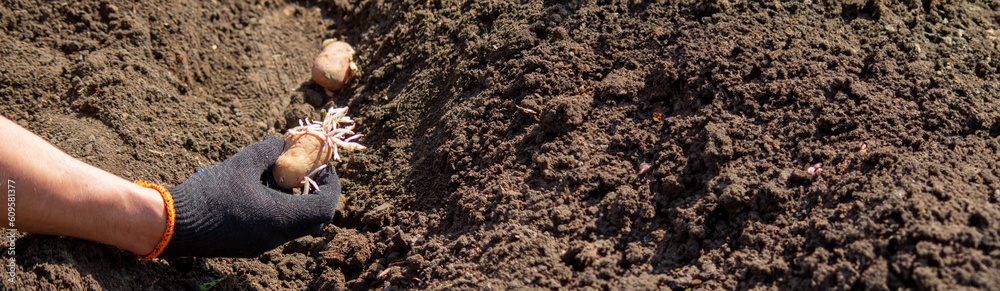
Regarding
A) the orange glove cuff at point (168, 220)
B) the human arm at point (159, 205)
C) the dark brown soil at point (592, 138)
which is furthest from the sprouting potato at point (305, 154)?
the orange glove cuff at point (168, 220)

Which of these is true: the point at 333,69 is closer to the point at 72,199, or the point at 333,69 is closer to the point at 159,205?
the point at 159,205

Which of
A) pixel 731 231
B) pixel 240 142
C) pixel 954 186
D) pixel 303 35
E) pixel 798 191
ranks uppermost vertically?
pixel 954 186

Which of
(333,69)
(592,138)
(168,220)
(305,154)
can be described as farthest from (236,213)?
(592,138)

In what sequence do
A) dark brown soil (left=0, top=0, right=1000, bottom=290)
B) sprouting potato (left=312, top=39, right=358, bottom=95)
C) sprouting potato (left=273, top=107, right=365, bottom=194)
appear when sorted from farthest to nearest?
sprouting potato (left=312, top=39, right=358, bottom=95) < sprouting potato (left=273, top=107, right=365, bottom=194) < dark brown soil (left=0, top=0, right=1000, bottom=290)

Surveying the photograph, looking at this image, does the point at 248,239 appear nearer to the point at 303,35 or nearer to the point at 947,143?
the point at 303,35

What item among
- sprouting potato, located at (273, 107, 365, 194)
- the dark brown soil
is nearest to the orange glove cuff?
the dark brown soil

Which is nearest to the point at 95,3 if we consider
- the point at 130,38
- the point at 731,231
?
the point at 130,38

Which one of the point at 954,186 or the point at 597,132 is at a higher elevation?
the point at 954,186

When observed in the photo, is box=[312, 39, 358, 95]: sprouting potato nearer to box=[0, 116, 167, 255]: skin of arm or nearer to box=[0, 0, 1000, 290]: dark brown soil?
box=[0, 0, 1000, 290]: dark brown soil
